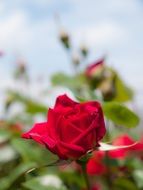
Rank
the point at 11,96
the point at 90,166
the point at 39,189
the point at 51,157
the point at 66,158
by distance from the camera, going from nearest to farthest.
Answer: the point at 66,158, the point at 39,189, the point at 90,166, the point at 51,157, the point at 11,96

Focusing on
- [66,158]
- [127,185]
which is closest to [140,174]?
[127,185]

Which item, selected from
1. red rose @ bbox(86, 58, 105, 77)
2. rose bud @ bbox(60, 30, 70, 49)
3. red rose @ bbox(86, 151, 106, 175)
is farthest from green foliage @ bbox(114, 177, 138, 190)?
rose bud @ bbox(60, 30, 70, 49)

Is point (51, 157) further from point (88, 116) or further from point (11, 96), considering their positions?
point (88, 116)

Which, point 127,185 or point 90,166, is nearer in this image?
point 127,185

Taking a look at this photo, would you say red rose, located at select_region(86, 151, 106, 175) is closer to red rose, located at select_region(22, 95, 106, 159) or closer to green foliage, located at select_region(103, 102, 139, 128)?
green foliage, located at select_region(103, 102, 139, 128)

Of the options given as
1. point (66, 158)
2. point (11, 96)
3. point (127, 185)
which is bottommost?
point (127, 185)

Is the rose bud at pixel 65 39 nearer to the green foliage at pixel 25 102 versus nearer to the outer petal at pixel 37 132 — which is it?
the green foliage at pixel 25 102

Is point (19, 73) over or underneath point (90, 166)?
over

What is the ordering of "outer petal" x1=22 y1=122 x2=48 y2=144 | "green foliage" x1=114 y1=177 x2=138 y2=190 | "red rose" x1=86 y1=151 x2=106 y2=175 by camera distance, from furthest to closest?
"red rose" x1=86 y1=151 x2=106 y2=175 → "green foliage" x1=114 y1=177 x2=138 y2=190 → "outer petal" x1=22 y1=122 x2=48 y2=144
